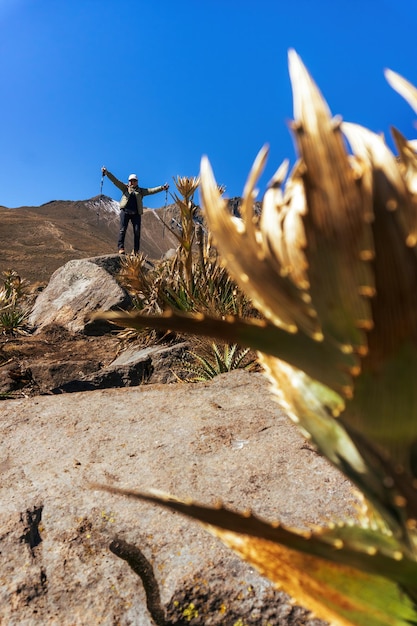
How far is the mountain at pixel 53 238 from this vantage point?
38.8m

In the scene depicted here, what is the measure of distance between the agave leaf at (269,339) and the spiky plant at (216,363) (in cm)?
357

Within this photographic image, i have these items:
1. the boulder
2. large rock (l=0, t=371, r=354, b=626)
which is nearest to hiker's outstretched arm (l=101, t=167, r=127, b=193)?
the boulder

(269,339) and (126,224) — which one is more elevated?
(126,224)

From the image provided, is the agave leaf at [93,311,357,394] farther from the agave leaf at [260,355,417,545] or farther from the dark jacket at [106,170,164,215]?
the dark jacket at [106,170,164,215]

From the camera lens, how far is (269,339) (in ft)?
1.67

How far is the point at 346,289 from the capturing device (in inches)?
19.4

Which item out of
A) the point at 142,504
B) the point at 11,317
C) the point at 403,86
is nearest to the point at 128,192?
the point at 11,317

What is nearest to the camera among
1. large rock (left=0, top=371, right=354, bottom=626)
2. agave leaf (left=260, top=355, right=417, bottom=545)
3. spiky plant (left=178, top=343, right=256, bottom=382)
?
agave leaf (left=260, top=355, right=417, bottom=545)

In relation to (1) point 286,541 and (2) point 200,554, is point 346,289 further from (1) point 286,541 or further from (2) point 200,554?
(2) point 200,554

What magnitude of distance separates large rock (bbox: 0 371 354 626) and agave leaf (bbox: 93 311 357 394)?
645 mm

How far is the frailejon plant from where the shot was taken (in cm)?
47

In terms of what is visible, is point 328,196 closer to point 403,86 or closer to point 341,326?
point 341,326

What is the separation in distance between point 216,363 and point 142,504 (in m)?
2.67

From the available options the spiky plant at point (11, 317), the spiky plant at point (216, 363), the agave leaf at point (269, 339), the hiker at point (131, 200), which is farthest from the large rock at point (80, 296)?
the agave leaf at point (269, 339)
